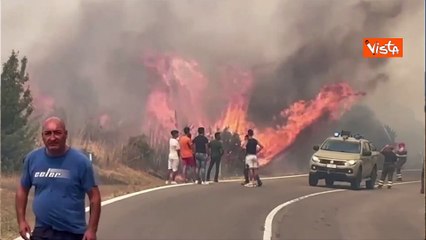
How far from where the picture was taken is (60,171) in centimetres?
492

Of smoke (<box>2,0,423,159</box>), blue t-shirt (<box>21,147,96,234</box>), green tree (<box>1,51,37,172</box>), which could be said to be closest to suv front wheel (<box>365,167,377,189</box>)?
smoke (<box>2,0,423,159</box>)

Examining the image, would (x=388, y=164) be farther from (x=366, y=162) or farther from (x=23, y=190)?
(x=23, y=190)

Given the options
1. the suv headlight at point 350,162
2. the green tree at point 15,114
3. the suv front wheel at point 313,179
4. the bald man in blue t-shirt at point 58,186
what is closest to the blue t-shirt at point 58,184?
the bald man in blue t-shirt at point 58,186

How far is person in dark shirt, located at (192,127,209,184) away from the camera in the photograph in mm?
11539

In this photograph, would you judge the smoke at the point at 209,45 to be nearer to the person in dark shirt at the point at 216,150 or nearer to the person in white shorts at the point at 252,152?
the person in white shorts at the point at 252,152

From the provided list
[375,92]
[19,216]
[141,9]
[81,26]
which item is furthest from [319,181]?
[19,216]

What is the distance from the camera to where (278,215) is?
387 inches

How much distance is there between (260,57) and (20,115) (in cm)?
439

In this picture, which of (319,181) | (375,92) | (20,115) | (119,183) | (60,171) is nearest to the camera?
(60,171)

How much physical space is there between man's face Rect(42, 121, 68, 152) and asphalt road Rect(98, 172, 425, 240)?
3.95 meters

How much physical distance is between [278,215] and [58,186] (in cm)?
548

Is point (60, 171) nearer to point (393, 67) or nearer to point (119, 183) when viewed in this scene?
point (393, 67)

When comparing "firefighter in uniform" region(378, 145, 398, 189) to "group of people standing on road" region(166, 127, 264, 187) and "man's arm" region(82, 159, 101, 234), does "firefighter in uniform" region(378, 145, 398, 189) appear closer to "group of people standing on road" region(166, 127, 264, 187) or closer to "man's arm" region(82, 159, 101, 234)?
"group of people standing on road" region(166, 127, 264, 187)

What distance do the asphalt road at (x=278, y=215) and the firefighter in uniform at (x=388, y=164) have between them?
0.19 m
